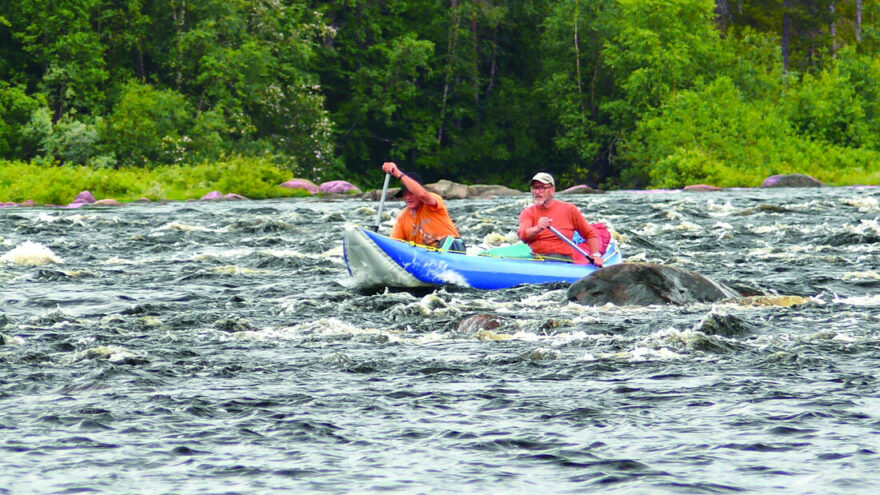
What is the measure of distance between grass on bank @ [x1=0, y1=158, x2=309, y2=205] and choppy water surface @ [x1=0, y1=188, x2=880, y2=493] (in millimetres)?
17153

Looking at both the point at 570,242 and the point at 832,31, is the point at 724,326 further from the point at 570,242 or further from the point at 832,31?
the point at 832,31

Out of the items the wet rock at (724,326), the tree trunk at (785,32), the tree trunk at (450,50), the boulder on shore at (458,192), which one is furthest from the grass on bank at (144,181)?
the tree trunk at (785,32)

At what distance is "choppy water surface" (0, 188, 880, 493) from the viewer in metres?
5.87

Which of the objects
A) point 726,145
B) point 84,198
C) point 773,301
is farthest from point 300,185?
point 773,301

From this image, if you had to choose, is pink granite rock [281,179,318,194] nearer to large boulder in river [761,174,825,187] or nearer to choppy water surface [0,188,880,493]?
large boulder in river [761,174,825,187]

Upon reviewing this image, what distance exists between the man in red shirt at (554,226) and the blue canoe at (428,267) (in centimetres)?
32

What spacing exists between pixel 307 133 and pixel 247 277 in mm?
27489

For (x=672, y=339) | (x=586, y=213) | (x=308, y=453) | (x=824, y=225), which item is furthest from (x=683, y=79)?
(x=308, y=453)

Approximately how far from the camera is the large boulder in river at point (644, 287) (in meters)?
10.8

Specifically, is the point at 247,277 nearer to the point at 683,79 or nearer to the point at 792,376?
the point at 792,376

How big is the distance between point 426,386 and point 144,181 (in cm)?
2653

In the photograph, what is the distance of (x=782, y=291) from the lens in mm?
11891

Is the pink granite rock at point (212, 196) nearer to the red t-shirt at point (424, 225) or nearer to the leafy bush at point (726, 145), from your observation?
the leafy bush at point (726, 145)

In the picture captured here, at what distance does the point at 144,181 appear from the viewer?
32.8 metres
